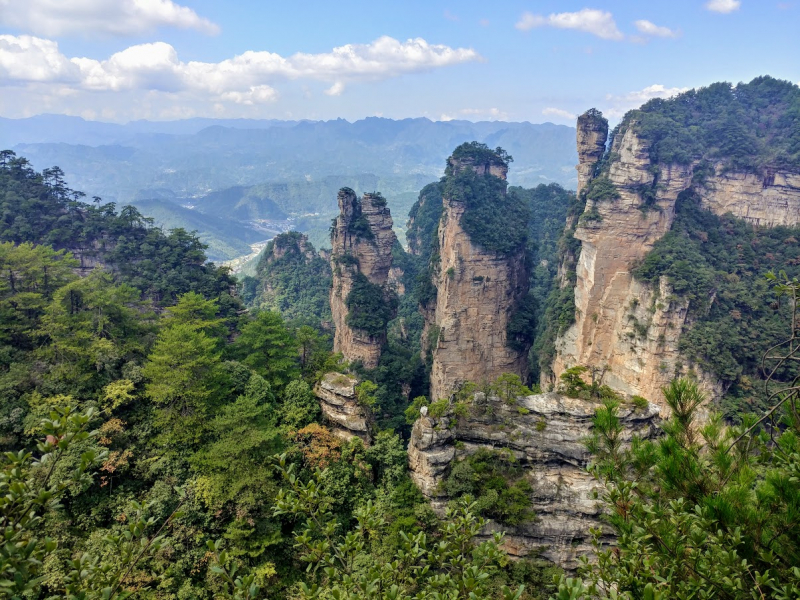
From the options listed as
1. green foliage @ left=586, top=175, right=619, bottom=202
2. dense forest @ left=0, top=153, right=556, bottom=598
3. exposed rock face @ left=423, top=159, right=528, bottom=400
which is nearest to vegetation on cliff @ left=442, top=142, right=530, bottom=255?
exposed rock face @ left=423, top=159, right=528, bottom=400

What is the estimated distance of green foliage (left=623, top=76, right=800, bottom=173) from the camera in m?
31.8

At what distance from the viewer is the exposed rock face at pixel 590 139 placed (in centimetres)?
3825

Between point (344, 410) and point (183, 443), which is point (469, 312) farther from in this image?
point (183, 443)

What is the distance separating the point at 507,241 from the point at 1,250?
3402 centimetres

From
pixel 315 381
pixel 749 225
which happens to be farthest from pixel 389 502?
pixel 749 225

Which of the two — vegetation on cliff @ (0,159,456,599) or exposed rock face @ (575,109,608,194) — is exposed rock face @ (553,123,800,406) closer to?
exposed rock face @ (575,109,608,194)

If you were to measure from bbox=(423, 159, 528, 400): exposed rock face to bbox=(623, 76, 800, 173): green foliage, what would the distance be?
14.5 m

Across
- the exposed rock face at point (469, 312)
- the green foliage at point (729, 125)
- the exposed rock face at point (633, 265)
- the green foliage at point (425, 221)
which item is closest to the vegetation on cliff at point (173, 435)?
the exposed rock face at point (469, 312)

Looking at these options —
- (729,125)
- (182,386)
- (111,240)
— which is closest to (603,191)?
(729,125)

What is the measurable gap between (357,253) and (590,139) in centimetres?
2303

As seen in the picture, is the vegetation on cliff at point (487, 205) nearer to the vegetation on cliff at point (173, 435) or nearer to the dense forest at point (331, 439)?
the dense forest at point (331, 439)

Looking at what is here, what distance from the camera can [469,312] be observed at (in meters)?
38.1

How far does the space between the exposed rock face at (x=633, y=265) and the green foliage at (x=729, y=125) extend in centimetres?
108

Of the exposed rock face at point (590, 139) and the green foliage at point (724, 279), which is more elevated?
the exposed rock face at point (590, 139)
